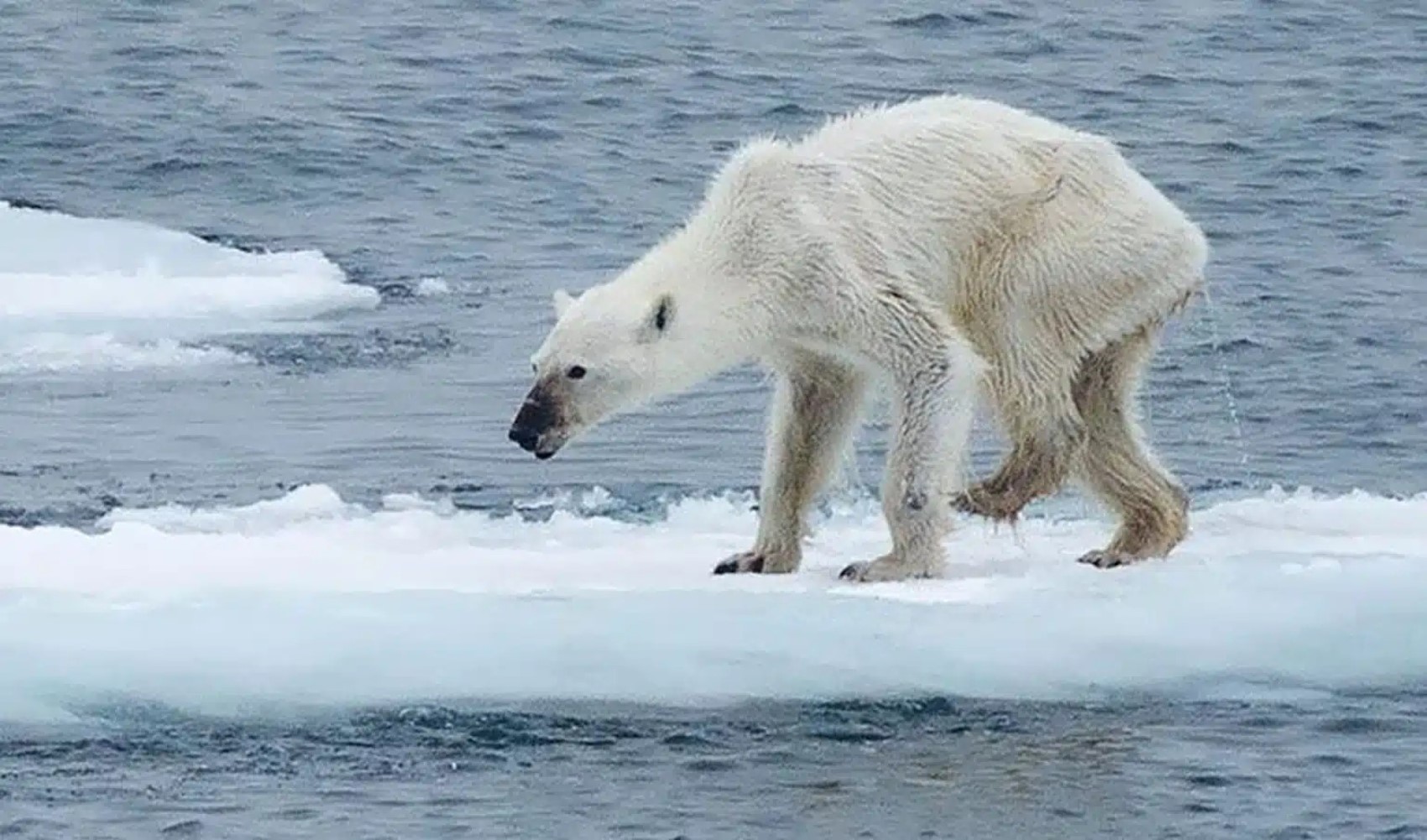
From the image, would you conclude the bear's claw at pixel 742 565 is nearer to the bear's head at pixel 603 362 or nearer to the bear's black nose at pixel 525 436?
the bear's head at pixel 603 362

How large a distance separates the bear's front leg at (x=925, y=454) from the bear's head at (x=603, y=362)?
65 centimetres

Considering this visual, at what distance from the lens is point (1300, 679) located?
10.0 m

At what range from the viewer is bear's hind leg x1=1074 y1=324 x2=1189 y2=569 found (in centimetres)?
1097

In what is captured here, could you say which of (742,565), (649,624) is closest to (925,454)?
(742,565)

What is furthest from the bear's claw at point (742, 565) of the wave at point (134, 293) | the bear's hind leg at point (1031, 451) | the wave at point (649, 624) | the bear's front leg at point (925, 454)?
the wave at point (134, 293)

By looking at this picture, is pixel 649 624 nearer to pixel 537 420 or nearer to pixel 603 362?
pixel 537 420

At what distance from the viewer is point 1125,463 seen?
11.0 metres

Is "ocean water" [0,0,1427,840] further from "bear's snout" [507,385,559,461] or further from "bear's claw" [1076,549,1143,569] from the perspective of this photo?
"bear's snout" [507,385,559,461]

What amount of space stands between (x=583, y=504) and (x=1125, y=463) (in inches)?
93.8

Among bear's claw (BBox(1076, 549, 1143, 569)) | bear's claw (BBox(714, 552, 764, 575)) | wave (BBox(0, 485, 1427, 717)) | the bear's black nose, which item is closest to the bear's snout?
the bear's black nose

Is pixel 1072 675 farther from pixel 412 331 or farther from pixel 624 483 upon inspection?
pixel 412 331

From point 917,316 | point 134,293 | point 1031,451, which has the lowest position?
point 1031,451

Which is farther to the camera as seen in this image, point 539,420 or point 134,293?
point 134,293

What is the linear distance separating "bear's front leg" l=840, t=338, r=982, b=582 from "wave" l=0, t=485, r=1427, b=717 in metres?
0.13
